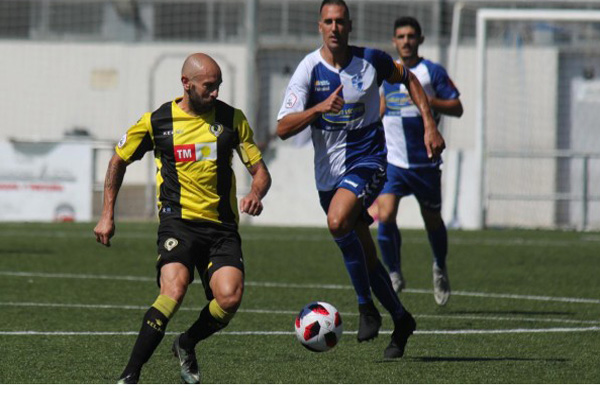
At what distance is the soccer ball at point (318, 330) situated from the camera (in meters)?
6.98

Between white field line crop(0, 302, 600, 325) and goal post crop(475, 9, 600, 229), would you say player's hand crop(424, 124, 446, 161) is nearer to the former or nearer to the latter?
white field line crop(0, 302, 600, 325)

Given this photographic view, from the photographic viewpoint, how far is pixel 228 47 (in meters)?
24.7

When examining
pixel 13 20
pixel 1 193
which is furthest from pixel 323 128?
pixel 13 20

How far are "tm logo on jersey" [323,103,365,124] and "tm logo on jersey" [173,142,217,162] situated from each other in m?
1.47

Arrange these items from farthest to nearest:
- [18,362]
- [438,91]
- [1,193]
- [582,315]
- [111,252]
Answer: [1,193] < [111,252] < [438,91] < [582,315] < [18,362]

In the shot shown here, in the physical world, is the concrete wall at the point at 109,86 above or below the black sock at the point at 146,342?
above

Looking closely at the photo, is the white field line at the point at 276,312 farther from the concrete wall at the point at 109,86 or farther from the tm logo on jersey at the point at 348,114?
the concrete wall at the point at 109,86

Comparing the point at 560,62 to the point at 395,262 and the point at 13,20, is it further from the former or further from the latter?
the point at 395,262

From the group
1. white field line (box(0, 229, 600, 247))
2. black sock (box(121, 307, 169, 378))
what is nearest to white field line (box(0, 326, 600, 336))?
black sock (box(121, 307, 169, 378))

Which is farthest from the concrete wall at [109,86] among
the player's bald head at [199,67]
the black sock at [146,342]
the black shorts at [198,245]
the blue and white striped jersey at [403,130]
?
the black sock at [146,342]

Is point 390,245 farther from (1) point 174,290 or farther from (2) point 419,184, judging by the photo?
(1) point 174,290

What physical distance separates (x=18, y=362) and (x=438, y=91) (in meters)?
4.72

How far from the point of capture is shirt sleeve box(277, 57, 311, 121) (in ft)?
25.5

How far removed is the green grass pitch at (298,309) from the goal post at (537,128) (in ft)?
13.4
